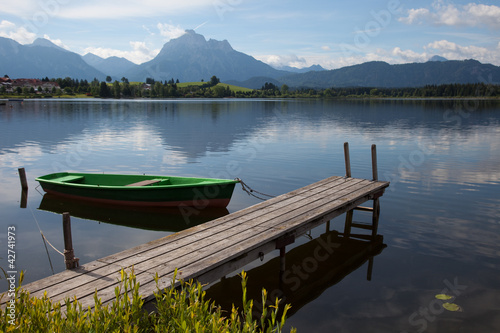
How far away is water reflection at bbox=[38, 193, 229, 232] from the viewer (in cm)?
1855

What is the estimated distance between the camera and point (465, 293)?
11695 millimetres

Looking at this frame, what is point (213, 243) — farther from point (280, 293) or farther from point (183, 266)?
point (280, 293)

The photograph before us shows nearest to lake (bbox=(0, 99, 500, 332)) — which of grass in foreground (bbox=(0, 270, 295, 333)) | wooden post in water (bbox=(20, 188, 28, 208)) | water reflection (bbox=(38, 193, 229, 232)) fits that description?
water reflection (bbox=(38, 193, 229, 232))

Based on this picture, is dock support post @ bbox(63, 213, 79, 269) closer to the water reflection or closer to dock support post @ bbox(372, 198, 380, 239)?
the water reflection

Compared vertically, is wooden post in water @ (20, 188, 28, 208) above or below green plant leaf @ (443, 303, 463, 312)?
above

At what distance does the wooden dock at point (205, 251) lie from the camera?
27.5 feet

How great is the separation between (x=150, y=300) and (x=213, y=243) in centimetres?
323

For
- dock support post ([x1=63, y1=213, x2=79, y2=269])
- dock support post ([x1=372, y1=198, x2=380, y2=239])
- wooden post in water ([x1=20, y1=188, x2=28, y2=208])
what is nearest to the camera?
dock support post ([x1=63, y1=213, x2=79, y2=269])

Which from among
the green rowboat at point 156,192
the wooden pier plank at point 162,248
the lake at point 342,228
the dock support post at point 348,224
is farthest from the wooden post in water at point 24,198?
the dock support post at point 348,224

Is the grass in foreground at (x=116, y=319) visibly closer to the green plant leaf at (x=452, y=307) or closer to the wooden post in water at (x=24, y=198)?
the green plant leaf at (x=452, y=307)

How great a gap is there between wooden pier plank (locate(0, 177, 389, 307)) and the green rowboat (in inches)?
161

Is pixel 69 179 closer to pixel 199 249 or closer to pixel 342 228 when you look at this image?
pixel 199 249

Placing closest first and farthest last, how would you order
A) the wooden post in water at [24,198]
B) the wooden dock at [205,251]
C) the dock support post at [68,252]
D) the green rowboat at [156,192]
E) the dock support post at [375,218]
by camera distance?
the wooden dock at [205,251], the dock support post at [68,252], the dock support post at [375,218], the green rowboat at [156,192], the wooden post in water at [24,198]

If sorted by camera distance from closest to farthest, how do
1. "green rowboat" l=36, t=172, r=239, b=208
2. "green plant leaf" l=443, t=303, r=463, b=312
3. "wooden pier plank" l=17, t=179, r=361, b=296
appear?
"wooden pier plank" l=17, t=179, r=361, b=296
"green plant leaf" l=443, t=303, r=463, b=312
"green rowboat" l=36, t=172, r=239, b=208
